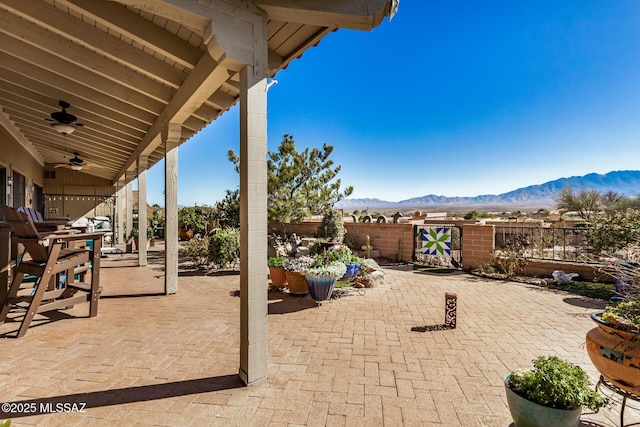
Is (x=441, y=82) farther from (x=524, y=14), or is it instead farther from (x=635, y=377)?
(x=635, y=377)

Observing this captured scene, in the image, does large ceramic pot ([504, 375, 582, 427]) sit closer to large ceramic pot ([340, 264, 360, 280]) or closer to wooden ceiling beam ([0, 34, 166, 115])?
large ceramic pot ([340, 264, 360, 280])

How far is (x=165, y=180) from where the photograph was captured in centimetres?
509

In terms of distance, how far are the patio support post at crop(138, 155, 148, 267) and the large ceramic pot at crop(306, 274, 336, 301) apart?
496cm

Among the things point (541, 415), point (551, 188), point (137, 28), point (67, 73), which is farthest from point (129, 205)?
point (551, 188)

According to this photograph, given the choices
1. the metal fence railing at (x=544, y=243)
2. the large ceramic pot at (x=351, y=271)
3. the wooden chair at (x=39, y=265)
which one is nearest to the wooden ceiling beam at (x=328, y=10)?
the wooden chair at (x=39, y=265)

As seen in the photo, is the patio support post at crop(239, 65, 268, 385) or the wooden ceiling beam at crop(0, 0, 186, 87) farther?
the wooden ceiling beam at crop(0, 0, 186, 87)

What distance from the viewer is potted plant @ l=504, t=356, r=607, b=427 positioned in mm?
1621

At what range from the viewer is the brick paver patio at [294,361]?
81.4 inches

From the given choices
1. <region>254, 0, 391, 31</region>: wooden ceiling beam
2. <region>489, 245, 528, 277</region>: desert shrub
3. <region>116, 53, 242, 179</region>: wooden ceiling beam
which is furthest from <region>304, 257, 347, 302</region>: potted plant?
<region>489, 245, 528, 277</region>: desert shrub

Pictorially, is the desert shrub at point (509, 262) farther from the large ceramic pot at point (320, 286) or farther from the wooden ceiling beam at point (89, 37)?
the wooden ceiling beam at point (89, 37)

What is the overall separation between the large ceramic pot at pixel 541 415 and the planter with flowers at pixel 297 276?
3462 mm

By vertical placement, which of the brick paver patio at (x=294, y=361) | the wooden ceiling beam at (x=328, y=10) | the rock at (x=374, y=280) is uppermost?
the wooden ceiling beam at (x=328, y=10)

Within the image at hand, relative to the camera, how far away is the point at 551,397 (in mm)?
1651

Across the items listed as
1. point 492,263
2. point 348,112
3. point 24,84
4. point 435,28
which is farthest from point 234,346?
point 348,112
